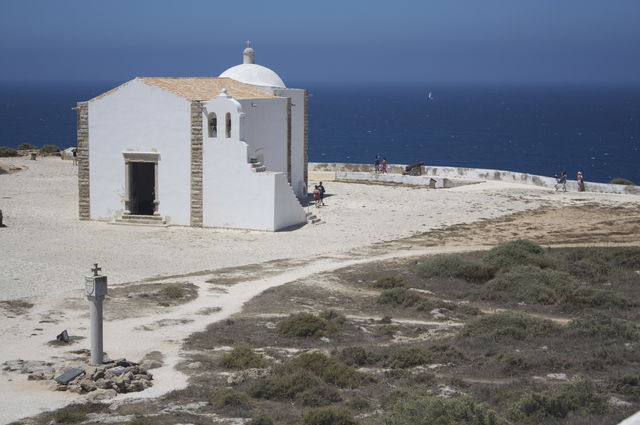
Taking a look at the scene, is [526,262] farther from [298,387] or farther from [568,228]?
[298,387]

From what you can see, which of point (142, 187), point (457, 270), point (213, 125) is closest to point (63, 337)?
point (457, 270)

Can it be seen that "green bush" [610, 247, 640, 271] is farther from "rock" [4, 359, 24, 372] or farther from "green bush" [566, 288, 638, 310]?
"rock" [4, 359, 24, 372]

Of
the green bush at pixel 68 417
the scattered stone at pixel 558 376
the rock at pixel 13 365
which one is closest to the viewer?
the green bush at pixel 68 417

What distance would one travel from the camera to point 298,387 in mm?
14844

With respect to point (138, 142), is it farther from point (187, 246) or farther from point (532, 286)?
point (532, 286)

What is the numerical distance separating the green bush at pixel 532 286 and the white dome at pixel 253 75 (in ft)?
61.0

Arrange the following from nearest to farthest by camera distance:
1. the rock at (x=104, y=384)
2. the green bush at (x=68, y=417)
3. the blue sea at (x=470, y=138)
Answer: the green bush at (x=68, y=417) < the rock at (x=104, y=384) < the blue sea at (x=470, y=138)

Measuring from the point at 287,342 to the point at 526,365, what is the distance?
4.47 m

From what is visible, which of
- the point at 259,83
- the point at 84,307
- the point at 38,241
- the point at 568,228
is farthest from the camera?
the point at 259,83

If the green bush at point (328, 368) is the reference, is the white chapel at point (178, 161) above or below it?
above

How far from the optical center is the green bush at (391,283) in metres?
23.5

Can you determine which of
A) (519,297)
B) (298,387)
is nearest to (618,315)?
(519,297)

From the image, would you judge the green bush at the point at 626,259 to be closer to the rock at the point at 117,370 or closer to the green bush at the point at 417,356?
the green bush at the point at 417,356

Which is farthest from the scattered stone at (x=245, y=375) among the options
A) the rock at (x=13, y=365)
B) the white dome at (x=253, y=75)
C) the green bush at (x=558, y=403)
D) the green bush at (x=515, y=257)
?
the white dome at (x=253, y=75)
